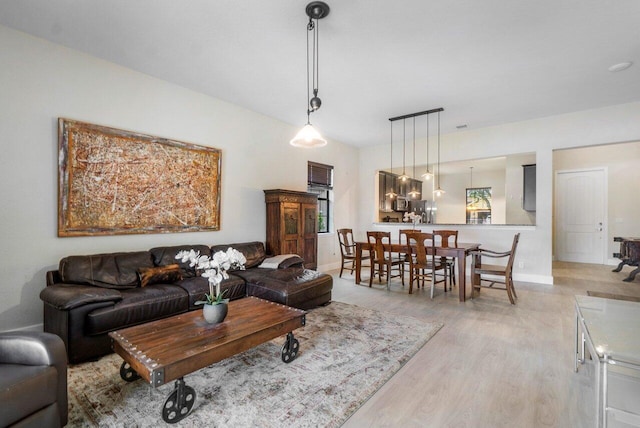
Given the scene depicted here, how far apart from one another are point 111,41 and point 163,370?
3.28 metres

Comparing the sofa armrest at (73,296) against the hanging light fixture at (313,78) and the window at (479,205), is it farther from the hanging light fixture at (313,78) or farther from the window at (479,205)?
the window at (479,205)

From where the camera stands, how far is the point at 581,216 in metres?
7.36

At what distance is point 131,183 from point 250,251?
1.80 meters

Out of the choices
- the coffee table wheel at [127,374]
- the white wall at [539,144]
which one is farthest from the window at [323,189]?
the coffee table wheel at [127,374]

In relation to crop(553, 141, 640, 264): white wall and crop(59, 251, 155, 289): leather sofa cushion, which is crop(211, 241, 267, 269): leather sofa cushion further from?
crop(553, 141, 640, 264): white wall

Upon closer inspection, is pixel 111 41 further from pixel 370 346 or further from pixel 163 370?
pixel 370 346

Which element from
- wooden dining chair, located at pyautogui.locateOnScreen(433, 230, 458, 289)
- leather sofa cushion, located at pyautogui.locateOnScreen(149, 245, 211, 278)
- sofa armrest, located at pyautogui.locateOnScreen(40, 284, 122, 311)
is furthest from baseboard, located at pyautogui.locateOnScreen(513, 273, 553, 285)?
sofa armrest, located at pyautogui.locateOnScreen(40, 284, 122, 311)

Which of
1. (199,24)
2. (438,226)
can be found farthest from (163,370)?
(438,226)

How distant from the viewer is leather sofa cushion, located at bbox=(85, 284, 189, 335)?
246 cm

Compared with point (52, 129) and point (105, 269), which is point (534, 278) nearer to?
point (105, 269)

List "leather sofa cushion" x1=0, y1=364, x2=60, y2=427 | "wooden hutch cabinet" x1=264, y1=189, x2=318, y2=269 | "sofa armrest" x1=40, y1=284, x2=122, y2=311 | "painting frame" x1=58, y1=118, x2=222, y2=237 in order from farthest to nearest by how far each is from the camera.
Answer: "wooden hutch cabinet" x1=264, y1=189, x2=318, y2=269 < "painting frame" x1=58, y1=118, x2=222, y2=237 < "sofa armrest" x1=40, y1=284, x2=122, y2=311 < "leather sofa cushion" x1=0, y1=364, x2=60, y2=427

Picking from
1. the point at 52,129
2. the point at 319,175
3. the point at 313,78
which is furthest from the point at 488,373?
the point at 319,175

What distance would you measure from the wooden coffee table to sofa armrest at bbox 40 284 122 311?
607mm

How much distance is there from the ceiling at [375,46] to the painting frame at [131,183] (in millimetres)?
922
